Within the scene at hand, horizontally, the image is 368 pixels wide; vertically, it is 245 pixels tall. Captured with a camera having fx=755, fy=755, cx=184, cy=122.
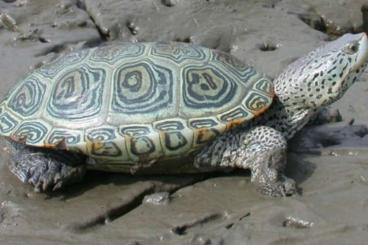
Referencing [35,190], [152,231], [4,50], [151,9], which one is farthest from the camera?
[151,9]

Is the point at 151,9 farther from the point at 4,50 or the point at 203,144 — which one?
the point at 203,144

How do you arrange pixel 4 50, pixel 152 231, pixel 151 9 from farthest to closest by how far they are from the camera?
pixel 151 9 < pixel 4 50 < pixel 152 231

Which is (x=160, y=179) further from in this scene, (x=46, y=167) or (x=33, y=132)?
(x=33, y=132)

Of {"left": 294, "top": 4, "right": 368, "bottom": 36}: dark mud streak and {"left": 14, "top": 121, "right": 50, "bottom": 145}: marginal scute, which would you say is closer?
{"left": 14, "top": 121, "right": 50, "bottom": 145}: marginal scute

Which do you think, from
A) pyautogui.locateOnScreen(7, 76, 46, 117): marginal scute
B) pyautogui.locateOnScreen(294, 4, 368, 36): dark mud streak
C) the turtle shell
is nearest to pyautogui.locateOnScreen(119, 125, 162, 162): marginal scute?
the turtle shell

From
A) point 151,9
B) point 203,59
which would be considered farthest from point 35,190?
point 151,9

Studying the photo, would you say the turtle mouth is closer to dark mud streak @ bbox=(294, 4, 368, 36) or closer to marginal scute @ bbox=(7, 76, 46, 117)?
marginal scute @ bbox=(7, 76, 46, 117)

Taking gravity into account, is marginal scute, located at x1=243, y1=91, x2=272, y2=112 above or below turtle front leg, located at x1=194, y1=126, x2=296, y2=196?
above

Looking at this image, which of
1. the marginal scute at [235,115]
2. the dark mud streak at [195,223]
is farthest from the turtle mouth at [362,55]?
the dark mud streak at [195,223]
